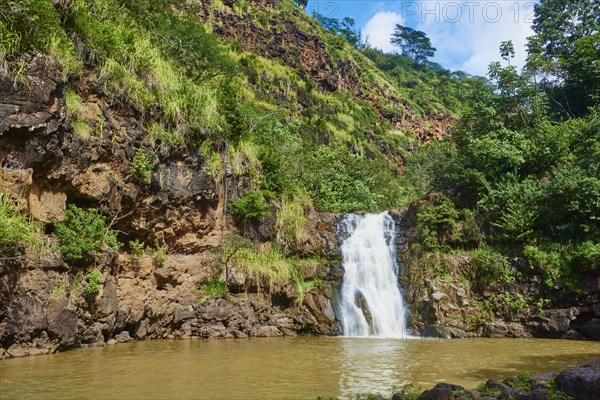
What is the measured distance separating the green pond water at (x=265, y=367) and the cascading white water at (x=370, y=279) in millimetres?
2875

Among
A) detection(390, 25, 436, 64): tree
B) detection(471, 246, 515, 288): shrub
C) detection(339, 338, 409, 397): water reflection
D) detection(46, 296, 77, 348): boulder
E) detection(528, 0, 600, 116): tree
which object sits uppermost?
detection(390, 25, 436, 64): tree

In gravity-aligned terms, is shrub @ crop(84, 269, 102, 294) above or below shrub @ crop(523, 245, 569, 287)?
below

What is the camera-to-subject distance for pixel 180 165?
1537 cm

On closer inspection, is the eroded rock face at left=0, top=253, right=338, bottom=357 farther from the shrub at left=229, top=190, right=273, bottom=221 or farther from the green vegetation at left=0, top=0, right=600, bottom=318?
the shrub at left=229, top=190, right=273, bottom=221

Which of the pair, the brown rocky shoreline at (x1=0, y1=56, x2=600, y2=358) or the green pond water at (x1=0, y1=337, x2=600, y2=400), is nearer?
the green pond water at (x1=0, y1=337, x2=600, y2=400)

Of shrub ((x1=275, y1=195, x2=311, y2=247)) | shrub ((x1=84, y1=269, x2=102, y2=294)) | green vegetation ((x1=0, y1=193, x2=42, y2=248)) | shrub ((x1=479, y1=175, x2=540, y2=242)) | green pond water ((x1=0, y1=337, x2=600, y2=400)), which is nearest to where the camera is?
green pond water ((x1=0, y1=337, x2=600, y2=400))

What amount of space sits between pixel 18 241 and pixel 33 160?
6.69ft

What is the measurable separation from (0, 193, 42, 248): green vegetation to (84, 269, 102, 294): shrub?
62.7 inches

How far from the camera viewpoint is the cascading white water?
55.4 feet

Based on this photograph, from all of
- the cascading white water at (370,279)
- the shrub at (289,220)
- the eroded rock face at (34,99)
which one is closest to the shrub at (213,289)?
the shrub at (289,220)

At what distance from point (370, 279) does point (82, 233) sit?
36.9 ft

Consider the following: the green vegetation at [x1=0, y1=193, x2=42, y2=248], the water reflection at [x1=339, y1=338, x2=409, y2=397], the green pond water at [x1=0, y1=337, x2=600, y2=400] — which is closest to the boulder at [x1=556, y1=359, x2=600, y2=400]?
the green pond water at [x1=0, y1=337, x2=600, y2=400]

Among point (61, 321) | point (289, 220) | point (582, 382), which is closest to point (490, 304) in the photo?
point (289, 220)

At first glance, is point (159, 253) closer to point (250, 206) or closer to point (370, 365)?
point (250, 206)
